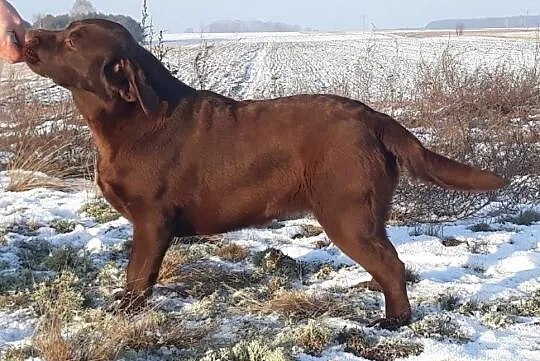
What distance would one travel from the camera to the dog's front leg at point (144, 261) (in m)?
3.82

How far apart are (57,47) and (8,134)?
4.49m

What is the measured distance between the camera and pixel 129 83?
3779mm

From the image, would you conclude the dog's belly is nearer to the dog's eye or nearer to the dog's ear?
the dog's ear

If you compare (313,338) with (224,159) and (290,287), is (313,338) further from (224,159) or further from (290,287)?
(224,159)

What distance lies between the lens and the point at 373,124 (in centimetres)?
382

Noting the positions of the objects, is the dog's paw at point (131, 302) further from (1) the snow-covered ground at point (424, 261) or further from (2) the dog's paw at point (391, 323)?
(2) the dog's paw at point (391, 323)

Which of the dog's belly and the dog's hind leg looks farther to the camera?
→ the dog's belly

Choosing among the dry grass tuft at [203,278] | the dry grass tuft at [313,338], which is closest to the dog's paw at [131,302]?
the dry grass tuft at [203,278]

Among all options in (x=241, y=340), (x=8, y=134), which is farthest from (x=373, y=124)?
(x=8, y=134)

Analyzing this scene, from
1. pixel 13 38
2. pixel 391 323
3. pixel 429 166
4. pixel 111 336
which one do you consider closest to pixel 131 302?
pixel 111 336

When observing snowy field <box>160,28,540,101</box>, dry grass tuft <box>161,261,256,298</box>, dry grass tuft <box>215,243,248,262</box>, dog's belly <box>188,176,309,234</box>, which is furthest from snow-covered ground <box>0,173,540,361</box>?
snowy field <box>160,28,540,101</box>

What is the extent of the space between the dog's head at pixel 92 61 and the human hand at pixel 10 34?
0.04 m

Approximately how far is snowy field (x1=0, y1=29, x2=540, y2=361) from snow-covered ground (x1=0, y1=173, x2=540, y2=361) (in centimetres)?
1

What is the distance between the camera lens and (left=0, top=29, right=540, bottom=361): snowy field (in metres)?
3.41
